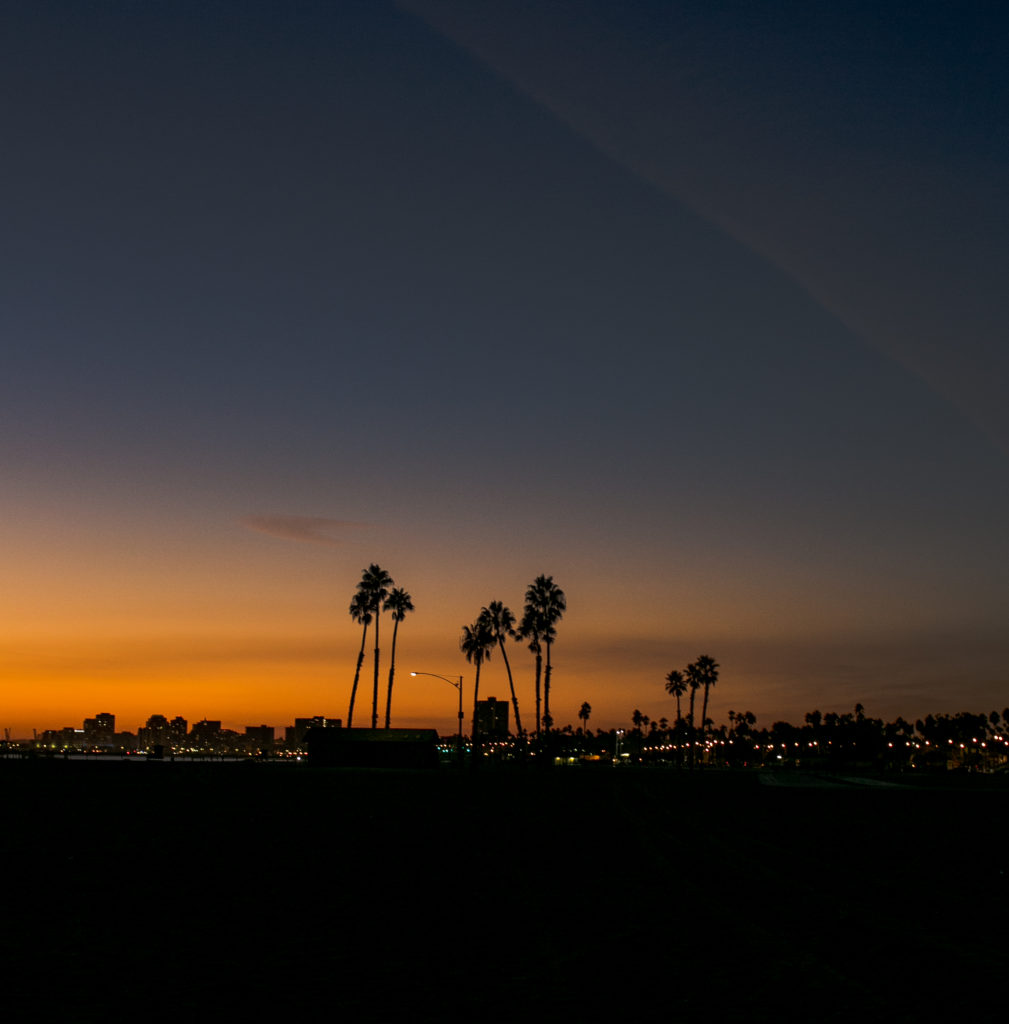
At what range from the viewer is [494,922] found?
11.6 meters

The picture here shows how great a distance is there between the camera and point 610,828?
83.1ft

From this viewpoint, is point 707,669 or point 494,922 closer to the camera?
point 494,922

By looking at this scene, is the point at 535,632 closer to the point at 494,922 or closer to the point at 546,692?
the point at 546,692

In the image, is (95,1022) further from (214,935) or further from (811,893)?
(811,893)

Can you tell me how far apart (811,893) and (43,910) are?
944 centimetres

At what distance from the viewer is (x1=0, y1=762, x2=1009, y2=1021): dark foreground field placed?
26.2ft

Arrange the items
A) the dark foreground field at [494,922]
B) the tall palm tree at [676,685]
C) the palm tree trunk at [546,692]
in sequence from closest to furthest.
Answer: the dark foreground field at [494,922] < the palm tree trunk at [546,692] < the tall palm tree at [676,685]

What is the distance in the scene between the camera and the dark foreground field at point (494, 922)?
7977 millimetres

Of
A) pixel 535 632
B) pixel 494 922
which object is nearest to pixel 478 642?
pixel 535 632

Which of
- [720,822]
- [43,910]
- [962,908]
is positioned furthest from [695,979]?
[720,822]

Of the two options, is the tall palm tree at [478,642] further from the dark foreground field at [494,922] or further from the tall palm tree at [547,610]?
the dark foreground field at [494,922]

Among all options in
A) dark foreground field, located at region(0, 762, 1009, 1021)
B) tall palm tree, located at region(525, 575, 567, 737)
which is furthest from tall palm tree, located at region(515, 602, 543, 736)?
dark foreground field, located at region(0, 762, 1009, 1021)

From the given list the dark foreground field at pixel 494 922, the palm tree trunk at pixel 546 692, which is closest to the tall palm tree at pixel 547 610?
the palm tree trunk at pixel 546 692

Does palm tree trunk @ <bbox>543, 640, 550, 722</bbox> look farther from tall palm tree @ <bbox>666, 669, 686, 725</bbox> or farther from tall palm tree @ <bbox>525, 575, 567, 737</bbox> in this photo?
tall palm tree @ <bbox>666, 669, 686, 725</bbox>
